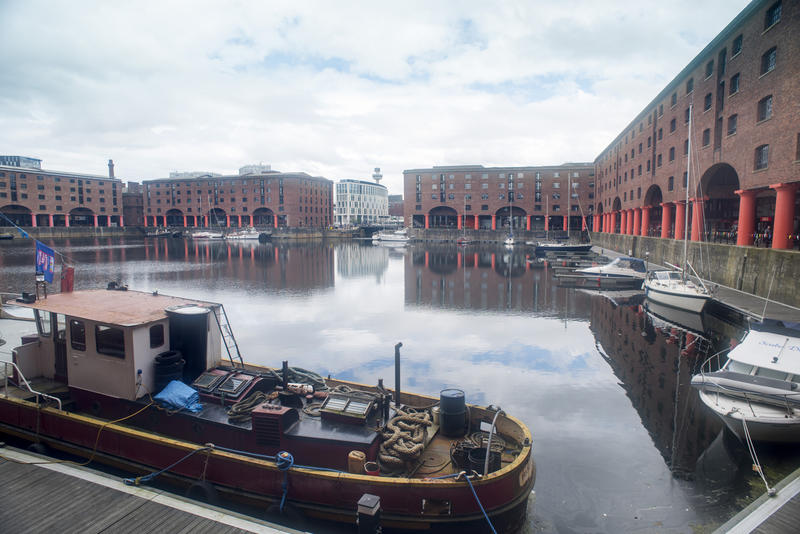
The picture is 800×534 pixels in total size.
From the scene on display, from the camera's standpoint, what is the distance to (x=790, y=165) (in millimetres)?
24828

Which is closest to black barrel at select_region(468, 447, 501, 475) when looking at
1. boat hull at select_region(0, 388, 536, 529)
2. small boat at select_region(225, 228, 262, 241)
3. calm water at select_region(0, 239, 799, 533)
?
boat hull at select_region(0, 388, 536, 529)

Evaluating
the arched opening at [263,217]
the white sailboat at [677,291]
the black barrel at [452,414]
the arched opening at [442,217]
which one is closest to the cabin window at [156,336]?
the black barrel at [452,414]

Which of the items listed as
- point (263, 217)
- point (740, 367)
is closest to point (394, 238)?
point (263, 217)

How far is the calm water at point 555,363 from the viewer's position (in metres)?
9.66

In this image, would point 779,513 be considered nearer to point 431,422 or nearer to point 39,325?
point 431,422

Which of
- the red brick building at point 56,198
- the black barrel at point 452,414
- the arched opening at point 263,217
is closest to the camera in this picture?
the black barrel at point 452,414

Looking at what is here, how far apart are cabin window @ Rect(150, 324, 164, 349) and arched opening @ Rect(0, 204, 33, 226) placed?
137 metres

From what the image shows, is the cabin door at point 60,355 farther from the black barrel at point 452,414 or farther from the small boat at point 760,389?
the small boat at point 760,389

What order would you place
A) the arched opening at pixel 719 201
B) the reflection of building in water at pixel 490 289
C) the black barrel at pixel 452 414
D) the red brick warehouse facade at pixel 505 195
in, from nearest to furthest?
the black barrel at pixel 452 414
the reflection of building in water at pixel 490 289
the arched opening at pixel 719 201
the red brick warehouse facade at pixel 505 195

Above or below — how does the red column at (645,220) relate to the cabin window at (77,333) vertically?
above

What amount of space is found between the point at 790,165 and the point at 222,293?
37.6m

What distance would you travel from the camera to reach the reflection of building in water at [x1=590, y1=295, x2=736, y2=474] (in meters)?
12.0

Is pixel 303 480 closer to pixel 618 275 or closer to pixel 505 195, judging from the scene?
pixel 618 275

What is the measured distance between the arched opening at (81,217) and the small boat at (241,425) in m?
137
